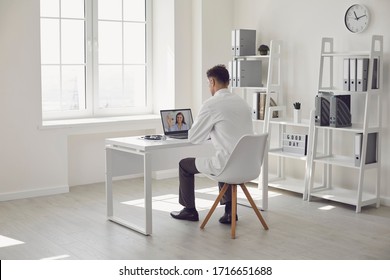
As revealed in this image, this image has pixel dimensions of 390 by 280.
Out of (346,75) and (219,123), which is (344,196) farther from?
(219,123)

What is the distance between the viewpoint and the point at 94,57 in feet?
23.5

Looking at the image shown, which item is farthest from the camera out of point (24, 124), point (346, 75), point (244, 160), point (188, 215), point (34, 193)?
point (34, 193)

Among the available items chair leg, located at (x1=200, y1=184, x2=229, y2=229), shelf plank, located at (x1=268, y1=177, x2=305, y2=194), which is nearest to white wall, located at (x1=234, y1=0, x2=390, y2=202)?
shelf plank, located at (x1=268, y1=177, x2=305, y2=194)

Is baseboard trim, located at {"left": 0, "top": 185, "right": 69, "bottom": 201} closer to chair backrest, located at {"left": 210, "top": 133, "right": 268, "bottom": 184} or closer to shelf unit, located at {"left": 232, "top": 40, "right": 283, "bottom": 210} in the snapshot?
shelf unit, located at {"left": 232, "top": 40, "right": 283, "bottom": 210}

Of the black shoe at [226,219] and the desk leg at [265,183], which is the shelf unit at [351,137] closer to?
the desk leg at [265,183]

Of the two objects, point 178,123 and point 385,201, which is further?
point 385,201

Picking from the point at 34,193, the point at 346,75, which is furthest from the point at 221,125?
the point at 34,193

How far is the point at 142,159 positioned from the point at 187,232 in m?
0.89

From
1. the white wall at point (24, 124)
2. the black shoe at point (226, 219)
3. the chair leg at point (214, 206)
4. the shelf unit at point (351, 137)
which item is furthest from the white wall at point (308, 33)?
the white wall at point (24, 124)

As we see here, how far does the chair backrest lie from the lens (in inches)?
189

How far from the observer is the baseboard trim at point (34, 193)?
623cm

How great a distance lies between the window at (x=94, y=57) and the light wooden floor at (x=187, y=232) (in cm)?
128

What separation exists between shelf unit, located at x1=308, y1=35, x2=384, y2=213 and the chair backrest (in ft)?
4.34

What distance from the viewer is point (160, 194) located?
21.4ft
